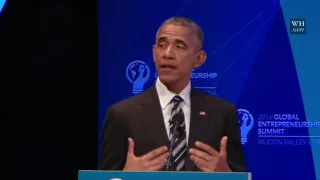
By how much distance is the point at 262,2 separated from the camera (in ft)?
15.5

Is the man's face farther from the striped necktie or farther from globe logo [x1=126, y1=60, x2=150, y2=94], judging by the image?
globe logo [x1=126, y1=60, x2=150, y2=94]

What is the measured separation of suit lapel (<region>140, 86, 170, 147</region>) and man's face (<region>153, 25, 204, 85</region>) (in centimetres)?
10

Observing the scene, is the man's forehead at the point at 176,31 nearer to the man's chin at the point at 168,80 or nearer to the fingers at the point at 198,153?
the man's chin at the point at 168,80

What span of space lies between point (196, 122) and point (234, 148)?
0.19m

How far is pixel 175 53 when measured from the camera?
8.67ft

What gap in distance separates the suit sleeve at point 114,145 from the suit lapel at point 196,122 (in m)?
0.27

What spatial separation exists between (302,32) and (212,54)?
666mm

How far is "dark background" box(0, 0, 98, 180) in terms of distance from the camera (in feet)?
16.1

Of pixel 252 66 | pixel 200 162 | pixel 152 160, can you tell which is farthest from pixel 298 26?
pixel 152 160

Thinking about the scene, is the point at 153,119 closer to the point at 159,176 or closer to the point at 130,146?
the point at 130,146

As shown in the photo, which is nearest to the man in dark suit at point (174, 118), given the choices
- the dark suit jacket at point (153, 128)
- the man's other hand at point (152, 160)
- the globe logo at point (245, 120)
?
the dark suit jacket at point (153, 128)

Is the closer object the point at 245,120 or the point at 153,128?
the point at 153,128

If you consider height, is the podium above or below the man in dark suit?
below

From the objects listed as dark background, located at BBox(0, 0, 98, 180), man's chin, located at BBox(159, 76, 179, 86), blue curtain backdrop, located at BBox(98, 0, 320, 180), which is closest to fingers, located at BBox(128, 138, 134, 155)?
man's chin, located at BBox(159, 76, 179, 86)
